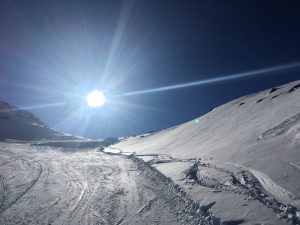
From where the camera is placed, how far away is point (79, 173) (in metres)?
15.1

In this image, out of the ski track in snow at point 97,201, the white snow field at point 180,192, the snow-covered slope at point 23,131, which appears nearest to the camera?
the white snow field at point 180,192

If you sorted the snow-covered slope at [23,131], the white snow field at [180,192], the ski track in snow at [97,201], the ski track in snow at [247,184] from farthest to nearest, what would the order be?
the snow-covered slope at [23,131] → the ski track in snow at [97,201] → the white snow field at [180,192] → the ski track in snow at [247,184]

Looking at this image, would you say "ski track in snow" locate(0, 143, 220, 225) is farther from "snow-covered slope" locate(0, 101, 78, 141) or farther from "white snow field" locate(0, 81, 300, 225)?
"snow-covered slope" locate(0, 101, 78, 141)

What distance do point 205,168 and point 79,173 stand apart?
6003 millimetres

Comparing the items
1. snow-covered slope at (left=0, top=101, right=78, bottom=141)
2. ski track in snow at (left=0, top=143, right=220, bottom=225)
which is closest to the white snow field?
ski track in snow at (left=0, top=143, right=220, bottom=225)

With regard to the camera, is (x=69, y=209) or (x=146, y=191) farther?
(x=146, y=191)

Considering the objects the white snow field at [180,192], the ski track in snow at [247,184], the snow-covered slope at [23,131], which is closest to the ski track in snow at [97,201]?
the white snow field at [180,192]

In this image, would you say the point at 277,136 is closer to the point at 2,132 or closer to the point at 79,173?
the point at 79,173

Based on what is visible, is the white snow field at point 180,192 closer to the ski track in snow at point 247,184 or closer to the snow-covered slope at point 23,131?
the ski track in snow at point 247,184

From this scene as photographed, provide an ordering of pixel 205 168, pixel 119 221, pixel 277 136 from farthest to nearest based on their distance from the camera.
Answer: pixel 277 136 < pixel 205 168 < pixel 119 221

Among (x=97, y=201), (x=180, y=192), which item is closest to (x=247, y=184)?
(x=180, y=192)

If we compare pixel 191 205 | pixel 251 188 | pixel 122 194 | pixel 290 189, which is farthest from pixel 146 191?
pixel 290 189

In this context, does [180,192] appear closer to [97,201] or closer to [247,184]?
[247,184]

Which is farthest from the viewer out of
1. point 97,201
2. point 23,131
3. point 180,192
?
point 23,131
